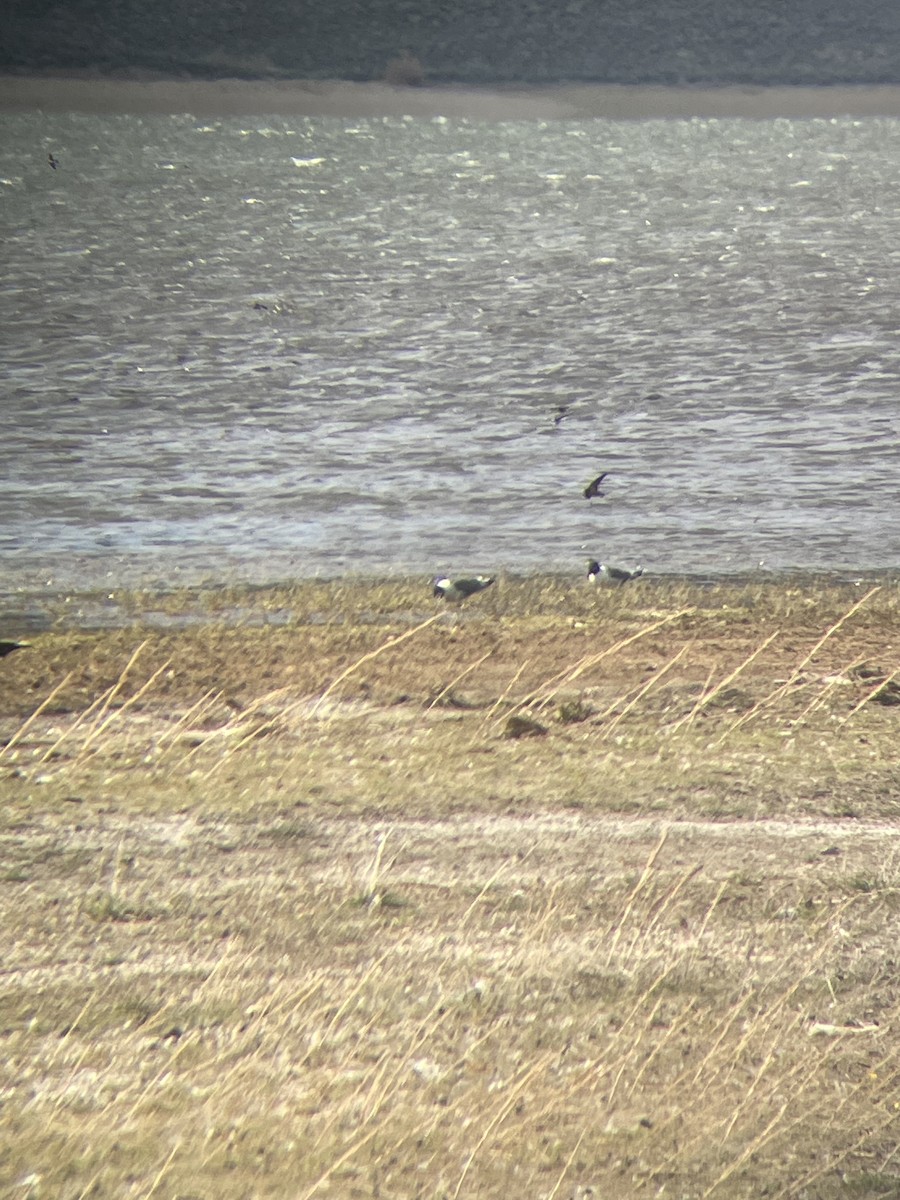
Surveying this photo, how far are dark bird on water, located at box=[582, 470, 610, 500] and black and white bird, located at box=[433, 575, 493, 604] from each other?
0.96m

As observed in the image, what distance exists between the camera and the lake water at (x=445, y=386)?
4.79m

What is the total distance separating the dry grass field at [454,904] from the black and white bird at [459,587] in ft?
0.44

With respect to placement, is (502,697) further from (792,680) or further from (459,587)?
(459,587)

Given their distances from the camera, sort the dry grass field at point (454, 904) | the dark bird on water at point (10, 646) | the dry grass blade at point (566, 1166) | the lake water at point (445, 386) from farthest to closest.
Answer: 1. the lake water at point (445, 386)
2. the dark bird on water at point (10, 646)
3. the dry grass field at point (454, 904)
4. the dry grass blade at point (566, 1166)

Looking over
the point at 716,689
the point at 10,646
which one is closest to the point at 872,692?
the point at 716,689

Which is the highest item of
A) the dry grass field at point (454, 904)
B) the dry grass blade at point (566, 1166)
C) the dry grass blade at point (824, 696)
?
the dry grass blade at point (566, 1166)

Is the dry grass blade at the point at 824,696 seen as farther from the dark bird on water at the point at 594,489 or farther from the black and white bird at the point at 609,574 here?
the dark bird on water at the point at 594,489

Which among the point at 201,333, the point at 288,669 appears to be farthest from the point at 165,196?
the point at 288,669

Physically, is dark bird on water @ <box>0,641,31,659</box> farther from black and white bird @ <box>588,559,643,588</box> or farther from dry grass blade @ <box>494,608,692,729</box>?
black and white bird @ <box>588,559,643,588</box>

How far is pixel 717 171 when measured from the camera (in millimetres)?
18000

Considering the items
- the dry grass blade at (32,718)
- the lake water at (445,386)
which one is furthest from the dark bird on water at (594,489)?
the dry grass blade at (32,718)

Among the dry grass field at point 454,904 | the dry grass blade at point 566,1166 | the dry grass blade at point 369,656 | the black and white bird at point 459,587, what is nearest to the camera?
the dry grass blade at point 566,1166

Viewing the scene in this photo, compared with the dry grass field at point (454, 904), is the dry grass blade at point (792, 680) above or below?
below

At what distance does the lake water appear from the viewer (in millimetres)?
4793
